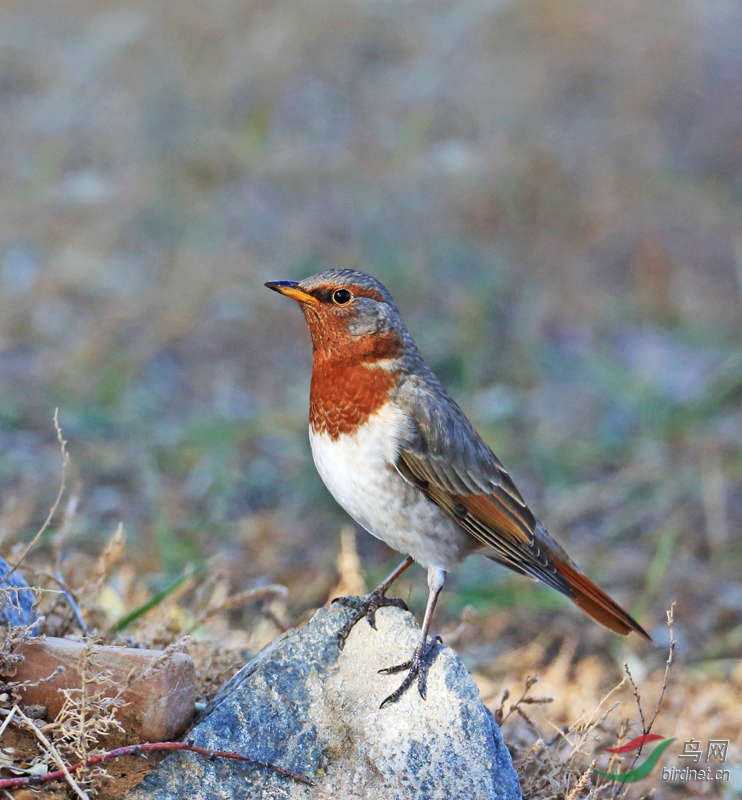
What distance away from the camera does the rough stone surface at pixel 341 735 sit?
3119 mm

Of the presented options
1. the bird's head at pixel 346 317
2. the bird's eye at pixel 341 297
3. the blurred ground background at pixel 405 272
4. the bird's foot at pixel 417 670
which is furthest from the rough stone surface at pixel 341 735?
the bird's eye at pixel 341 297

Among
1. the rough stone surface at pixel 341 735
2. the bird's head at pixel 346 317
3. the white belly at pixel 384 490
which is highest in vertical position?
the bird's head at pixel 346 317

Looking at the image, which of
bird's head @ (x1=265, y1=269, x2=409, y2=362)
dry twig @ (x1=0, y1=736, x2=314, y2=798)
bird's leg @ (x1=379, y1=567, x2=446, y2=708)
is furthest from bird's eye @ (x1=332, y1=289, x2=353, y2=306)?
dry twig @ (x1=0, y1=736, x2=314, y2=798)

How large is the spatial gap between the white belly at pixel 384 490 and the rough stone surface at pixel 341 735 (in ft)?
1.55

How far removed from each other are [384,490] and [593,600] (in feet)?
3.36

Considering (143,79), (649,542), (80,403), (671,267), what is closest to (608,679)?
(649,542)

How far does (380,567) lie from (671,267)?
17.8ft

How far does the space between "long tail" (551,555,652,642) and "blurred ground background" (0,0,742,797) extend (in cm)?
52

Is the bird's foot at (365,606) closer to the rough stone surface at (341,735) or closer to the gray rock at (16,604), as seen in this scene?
the rough stone surface at (341,735)

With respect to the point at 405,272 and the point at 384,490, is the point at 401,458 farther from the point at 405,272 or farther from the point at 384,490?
the point at 405,272

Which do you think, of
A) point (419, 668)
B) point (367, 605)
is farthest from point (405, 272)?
point (419, 668)

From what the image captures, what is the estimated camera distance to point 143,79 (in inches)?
451

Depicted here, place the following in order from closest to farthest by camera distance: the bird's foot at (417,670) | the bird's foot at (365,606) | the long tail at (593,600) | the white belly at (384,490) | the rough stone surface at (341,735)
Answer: the rough stone surface at (341,735)
the bird's foot at (417,670)
the bird's foot at (365,606)
the white belly at (384,490)
the long tail at (593,600)

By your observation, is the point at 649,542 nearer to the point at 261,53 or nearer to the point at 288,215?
the point at 288,215
